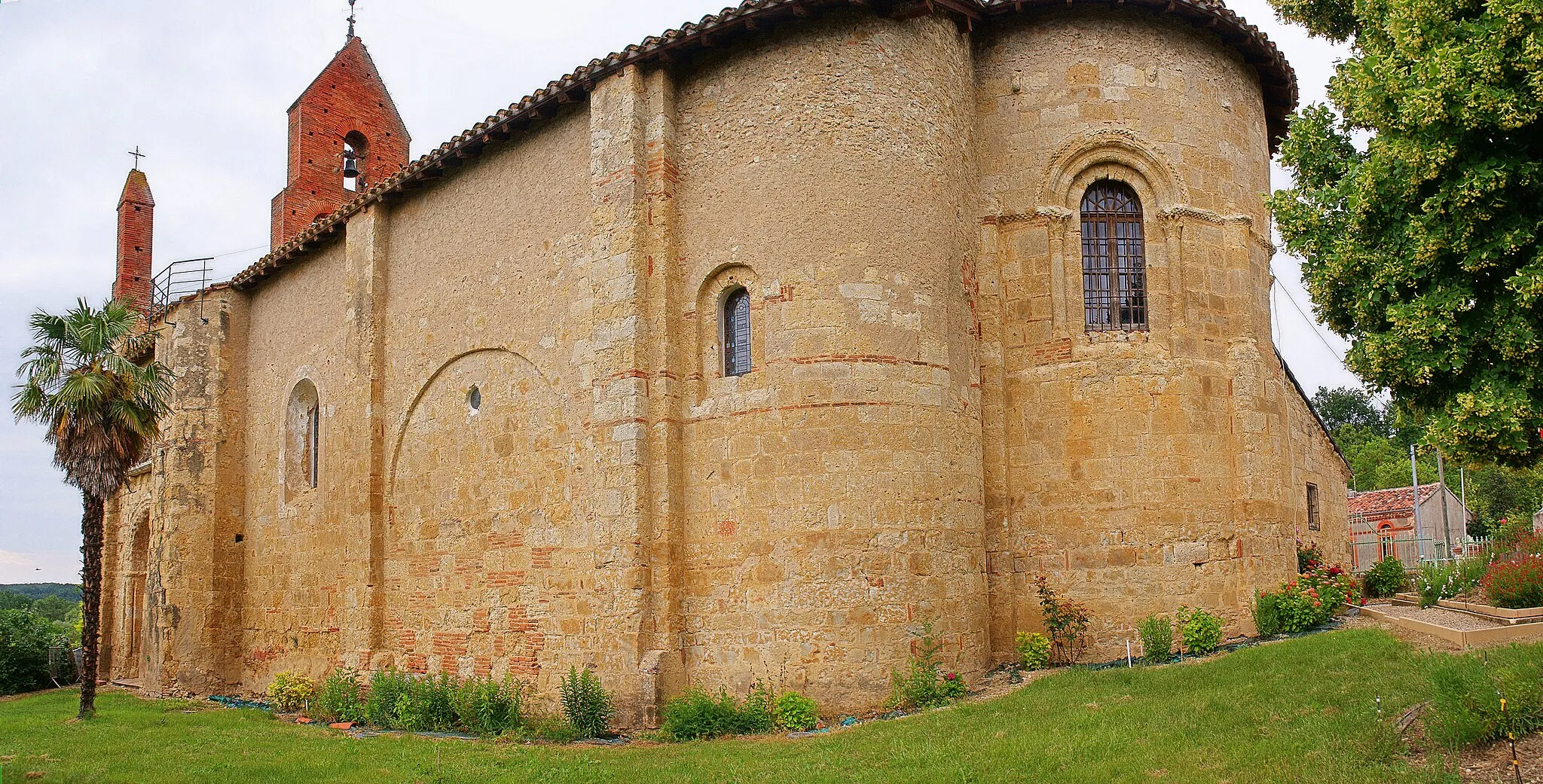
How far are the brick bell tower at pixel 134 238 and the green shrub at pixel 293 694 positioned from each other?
15.3 metres

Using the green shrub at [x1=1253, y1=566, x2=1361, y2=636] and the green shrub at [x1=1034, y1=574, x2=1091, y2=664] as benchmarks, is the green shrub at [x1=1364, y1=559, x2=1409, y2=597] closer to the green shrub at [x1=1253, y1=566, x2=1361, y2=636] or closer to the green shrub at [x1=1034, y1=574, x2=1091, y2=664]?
the green shrub at [x1=1253, y1=566, x2=1361, y2=636]

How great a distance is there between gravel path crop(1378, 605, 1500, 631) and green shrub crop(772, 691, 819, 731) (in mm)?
6353

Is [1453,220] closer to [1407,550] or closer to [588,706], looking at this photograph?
[588,706]

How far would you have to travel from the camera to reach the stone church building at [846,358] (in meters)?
13.0

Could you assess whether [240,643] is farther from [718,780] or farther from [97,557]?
[718,780]

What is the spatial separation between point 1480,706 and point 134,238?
103 feet

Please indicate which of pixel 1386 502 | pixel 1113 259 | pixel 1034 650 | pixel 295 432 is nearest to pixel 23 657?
pixel 295 432

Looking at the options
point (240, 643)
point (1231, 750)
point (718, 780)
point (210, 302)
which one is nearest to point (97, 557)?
point (240, 643)

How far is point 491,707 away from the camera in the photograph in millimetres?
14531

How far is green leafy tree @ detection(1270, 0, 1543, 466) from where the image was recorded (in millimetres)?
8062

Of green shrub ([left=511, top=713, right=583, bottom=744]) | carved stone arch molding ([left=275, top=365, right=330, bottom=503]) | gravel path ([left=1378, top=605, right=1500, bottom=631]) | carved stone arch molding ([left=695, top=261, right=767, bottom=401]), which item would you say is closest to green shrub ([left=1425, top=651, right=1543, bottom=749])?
gravel path ([left=1378, top=605, right=1500, bottom=631])

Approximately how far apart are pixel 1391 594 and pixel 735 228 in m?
11.4

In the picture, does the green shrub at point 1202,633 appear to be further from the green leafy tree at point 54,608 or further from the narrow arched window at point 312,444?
the green leafy tree at point 54,608

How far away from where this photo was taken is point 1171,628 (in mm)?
13570
